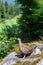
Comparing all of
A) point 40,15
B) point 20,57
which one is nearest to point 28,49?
point 20,57

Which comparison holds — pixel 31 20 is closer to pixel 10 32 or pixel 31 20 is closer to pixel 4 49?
pixel 10 32

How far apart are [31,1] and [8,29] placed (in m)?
1.55

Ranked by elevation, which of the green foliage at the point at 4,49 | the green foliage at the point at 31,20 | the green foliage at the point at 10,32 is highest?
the green foliage at the point at 31,20

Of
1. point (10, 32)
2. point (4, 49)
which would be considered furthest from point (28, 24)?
point (4, 49)

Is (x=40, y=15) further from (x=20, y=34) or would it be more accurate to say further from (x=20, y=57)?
(x=20, y=57)

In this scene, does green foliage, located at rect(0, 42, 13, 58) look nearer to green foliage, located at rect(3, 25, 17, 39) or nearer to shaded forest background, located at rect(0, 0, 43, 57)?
shaded forest background, located at rect(0, 0, 43, 57)

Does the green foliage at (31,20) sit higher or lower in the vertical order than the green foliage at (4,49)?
higher

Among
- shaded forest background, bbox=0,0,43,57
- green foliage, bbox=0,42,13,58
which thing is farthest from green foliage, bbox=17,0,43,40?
green foliage, bbox=0,42,13,58

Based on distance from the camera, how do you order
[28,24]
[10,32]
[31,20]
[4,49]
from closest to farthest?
[4,49], [31,20], [28,24], [10,32]

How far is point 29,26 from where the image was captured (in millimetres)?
10086

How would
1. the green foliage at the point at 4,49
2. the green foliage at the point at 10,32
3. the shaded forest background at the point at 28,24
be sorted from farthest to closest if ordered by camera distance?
1. the green foliage at the point at 10,32
2. the shaded forest background at the point at 28,24
3. the green foliage at the point at 4,49

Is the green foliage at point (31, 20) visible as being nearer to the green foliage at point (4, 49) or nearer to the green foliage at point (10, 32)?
the green foliage at point (10, 32)

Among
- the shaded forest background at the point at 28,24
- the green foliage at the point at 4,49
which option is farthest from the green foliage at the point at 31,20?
the green foliage at the point at 4,49

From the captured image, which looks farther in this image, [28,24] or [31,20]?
[28,24]
